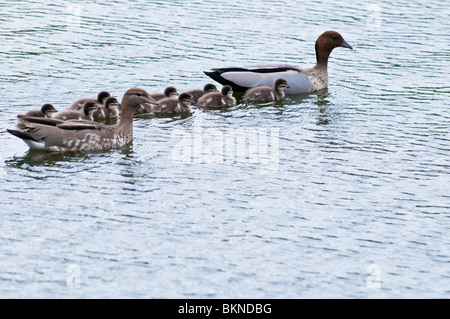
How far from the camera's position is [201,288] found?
6777 millimetres

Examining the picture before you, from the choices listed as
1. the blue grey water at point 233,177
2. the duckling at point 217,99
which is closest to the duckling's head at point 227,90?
the duckling at point 217,99

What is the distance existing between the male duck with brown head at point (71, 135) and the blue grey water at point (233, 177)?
0.49 ft

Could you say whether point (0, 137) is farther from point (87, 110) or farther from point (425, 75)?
point (425, 75)

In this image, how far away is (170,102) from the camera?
40.4 ft

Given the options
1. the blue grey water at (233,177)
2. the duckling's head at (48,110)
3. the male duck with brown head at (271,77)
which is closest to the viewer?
the blue grey water at (233,177)

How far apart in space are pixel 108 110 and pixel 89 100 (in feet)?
0.99

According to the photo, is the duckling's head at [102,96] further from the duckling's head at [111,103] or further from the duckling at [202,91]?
the duckling at [202,91]

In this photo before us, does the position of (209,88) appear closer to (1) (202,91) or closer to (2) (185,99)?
(1) (202,91)

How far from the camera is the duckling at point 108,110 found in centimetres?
1209

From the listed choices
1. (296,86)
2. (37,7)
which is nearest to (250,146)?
(296,86)

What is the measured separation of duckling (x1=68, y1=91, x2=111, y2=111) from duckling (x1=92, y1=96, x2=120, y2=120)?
6.1 inches

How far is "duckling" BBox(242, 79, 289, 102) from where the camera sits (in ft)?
43.2

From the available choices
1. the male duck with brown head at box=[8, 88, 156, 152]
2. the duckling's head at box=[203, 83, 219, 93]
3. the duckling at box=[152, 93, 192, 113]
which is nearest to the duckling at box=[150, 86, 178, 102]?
the duckling at box=[152, 93, 192, 113]
